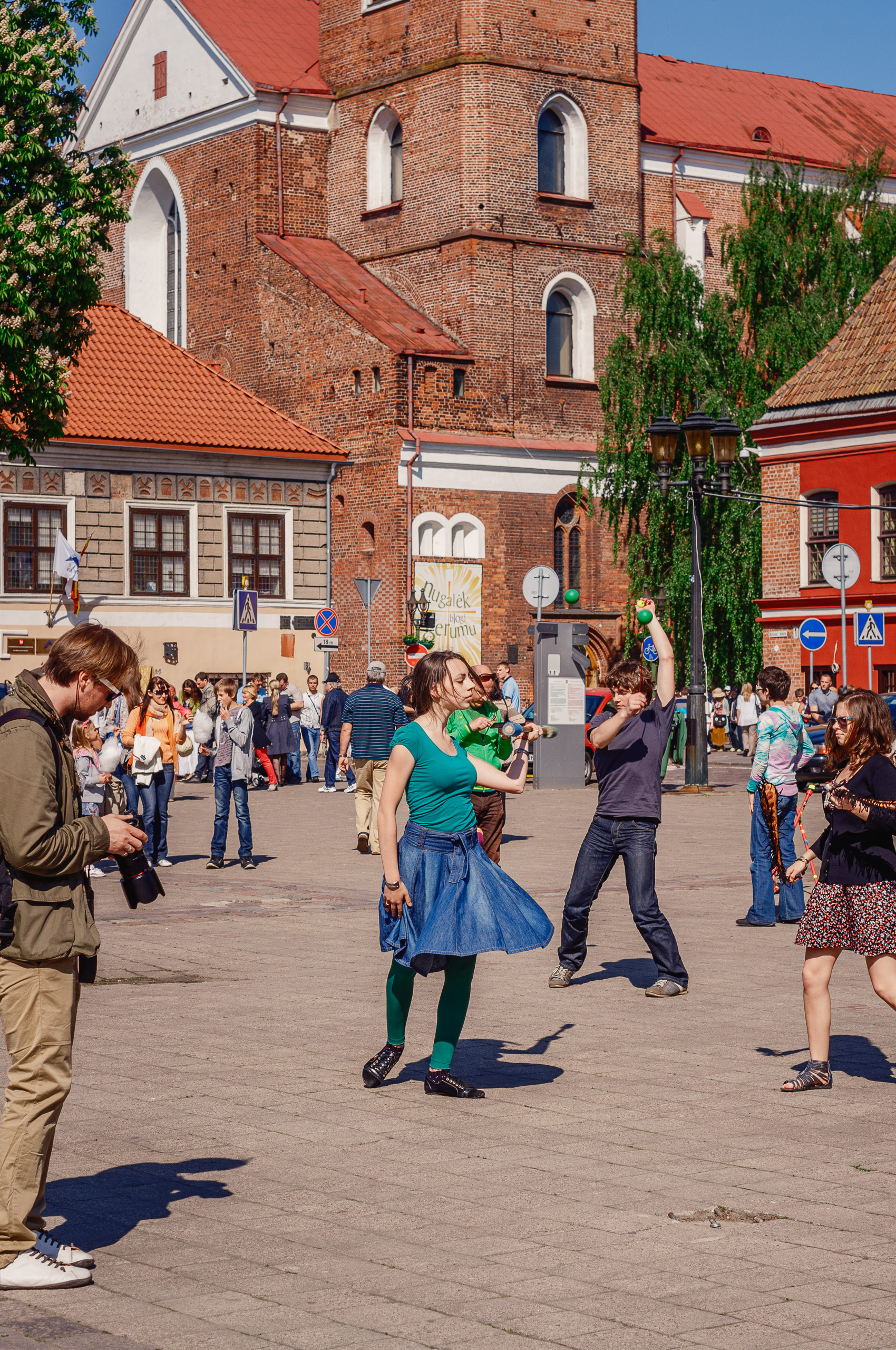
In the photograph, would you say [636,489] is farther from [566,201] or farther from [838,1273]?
[838,1273]

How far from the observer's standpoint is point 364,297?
46.9m

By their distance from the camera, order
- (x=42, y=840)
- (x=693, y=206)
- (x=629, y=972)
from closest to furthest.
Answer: (x=42, y=840)
(x=629, y=972)
(x=693, y=206)

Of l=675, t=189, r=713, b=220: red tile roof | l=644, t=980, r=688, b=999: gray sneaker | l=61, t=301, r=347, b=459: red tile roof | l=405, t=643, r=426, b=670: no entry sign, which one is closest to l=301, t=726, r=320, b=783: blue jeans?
l=405, t=643, r=426, b=670: no entry sign

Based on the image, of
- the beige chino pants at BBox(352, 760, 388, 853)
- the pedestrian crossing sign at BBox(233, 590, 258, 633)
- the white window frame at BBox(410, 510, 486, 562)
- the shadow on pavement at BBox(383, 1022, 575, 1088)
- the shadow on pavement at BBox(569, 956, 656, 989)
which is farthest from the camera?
the white window frame at BBox(410, 510, 486, 562)

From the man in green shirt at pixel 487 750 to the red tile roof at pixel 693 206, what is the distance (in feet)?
128

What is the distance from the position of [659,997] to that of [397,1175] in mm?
4366

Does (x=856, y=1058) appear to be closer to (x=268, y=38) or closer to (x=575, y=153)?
(x=575, y=153)

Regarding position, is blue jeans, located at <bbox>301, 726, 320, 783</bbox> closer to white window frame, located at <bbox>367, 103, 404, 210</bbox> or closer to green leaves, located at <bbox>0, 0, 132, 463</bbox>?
green leaves, located at <bbox>0, 0, 132, 463</bbox>

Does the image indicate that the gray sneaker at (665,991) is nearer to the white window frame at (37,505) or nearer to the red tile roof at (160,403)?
the white window frame at (37,505)

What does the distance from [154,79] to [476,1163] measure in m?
49.2

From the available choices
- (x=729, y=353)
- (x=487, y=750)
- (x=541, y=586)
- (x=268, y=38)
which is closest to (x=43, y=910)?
(x=487, y=750)

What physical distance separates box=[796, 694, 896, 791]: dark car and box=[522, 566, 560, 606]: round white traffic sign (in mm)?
6667

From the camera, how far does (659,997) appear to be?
439 inches

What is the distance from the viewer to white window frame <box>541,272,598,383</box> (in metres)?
47.6
